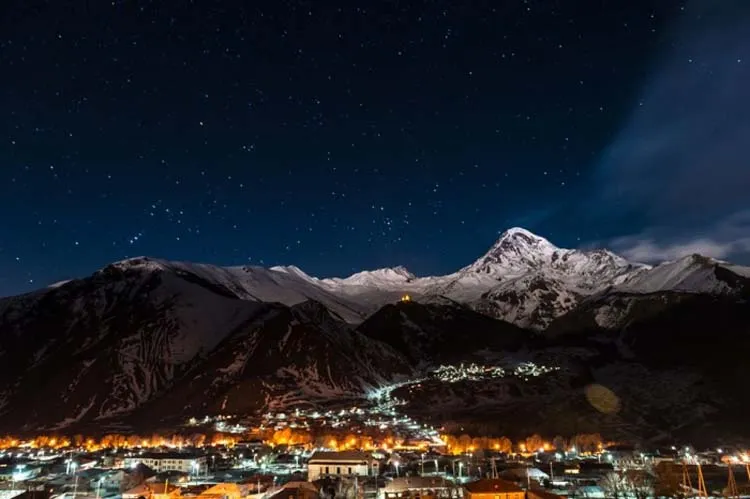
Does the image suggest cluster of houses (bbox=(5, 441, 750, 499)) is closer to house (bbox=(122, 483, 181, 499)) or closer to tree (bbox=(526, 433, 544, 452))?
house (bbox=(122, 483, 181, 499))

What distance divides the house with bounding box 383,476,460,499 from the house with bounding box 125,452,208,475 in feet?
147

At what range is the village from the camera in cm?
7562

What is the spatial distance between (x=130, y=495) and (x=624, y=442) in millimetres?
117107

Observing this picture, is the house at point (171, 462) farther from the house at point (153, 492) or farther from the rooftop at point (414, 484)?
the rooftop at point (414, 484)

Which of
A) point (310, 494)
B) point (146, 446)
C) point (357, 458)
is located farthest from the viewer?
point (146, 446)

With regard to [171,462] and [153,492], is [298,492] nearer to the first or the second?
[153,492]

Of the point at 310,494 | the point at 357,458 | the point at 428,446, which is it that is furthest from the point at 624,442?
the point at 310,494

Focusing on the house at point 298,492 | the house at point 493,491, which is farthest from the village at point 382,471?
the house at point 298,492

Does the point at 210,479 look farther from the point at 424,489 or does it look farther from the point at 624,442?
the point at 624,442

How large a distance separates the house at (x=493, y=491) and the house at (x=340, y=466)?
113 feet

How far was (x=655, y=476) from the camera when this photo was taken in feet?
297

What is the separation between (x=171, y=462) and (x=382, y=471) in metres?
41.8

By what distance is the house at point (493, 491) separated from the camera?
66375 millimetres

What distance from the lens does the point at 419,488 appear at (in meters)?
77.1
